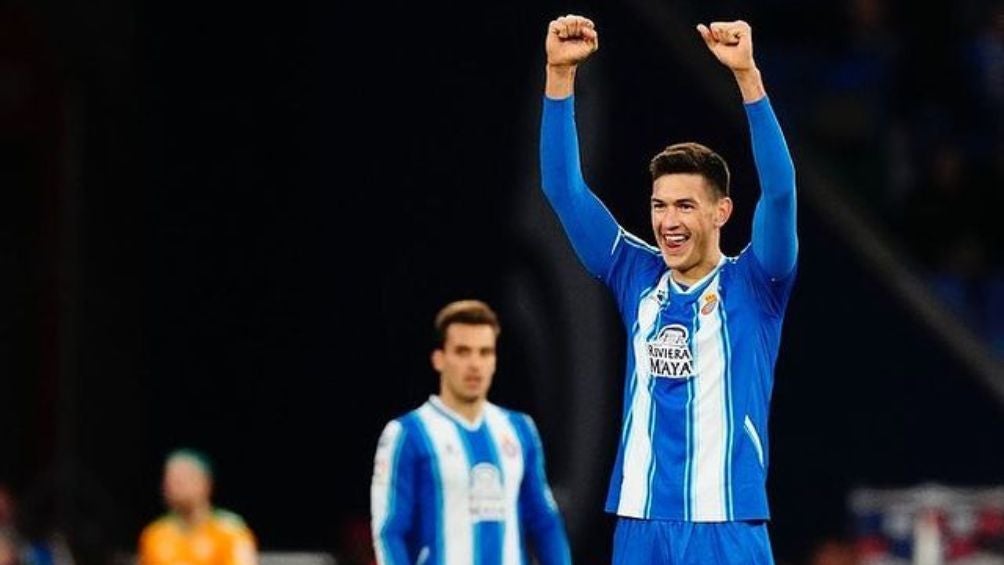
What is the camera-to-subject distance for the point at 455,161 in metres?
14.3

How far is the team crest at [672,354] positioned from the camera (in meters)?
6.15

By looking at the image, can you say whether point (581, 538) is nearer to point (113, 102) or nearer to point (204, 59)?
point (204, 59)

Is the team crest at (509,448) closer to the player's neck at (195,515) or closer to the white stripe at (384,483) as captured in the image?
the white stripe at (384,483)

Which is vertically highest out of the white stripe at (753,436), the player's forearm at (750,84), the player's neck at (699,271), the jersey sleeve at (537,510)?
the player's forearm at (750,84)

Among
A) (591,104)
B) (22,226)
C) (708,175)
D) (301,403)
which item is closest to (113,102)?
(22,226)

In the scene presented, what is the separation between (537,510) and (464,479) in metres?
0.29

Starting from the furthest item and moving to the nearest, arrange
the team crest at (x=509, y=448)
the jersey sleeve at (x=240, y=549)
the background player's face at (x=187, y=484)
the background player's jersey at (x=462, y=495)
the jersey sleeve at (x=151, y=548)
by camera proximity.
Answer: the jersey sleeve at (x=151, y=548) → the background player's face at (x=187, y=484) → the jersey sleeve at (x=240, y=549) → the team crest at (x=509, y=448) → the background player's jersey at (x=462, y=495)

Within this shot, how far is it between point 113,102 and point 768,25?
15.4 ft

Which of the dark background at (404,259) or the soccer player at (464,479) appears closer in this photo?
the soccer player at (464,479)

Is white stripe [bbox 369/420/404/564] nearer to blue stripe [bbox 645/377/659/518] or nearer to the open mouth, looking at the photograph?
blue stripe [bbox 645/377/659/518]

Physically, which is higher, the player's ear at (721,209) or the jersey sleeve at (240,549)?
the player's ear at (721,209)

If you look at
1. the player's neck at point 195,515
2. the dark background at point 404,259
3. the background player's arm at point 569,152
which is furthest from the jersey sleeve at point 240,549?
the background player's arm at point 569,152

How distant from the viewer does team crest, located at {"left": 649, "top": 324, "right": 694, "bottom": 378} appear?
615cm

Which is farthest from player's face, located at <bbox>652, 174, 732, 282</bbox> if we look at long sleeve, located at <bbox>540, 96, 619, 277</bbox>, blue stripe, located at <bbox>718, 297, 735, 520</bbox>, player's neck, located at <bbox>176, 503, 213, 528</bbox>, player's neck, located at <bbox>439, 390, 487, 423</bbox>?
player's neck, located at <bbox>176, 503, 213, 528</bbox>
